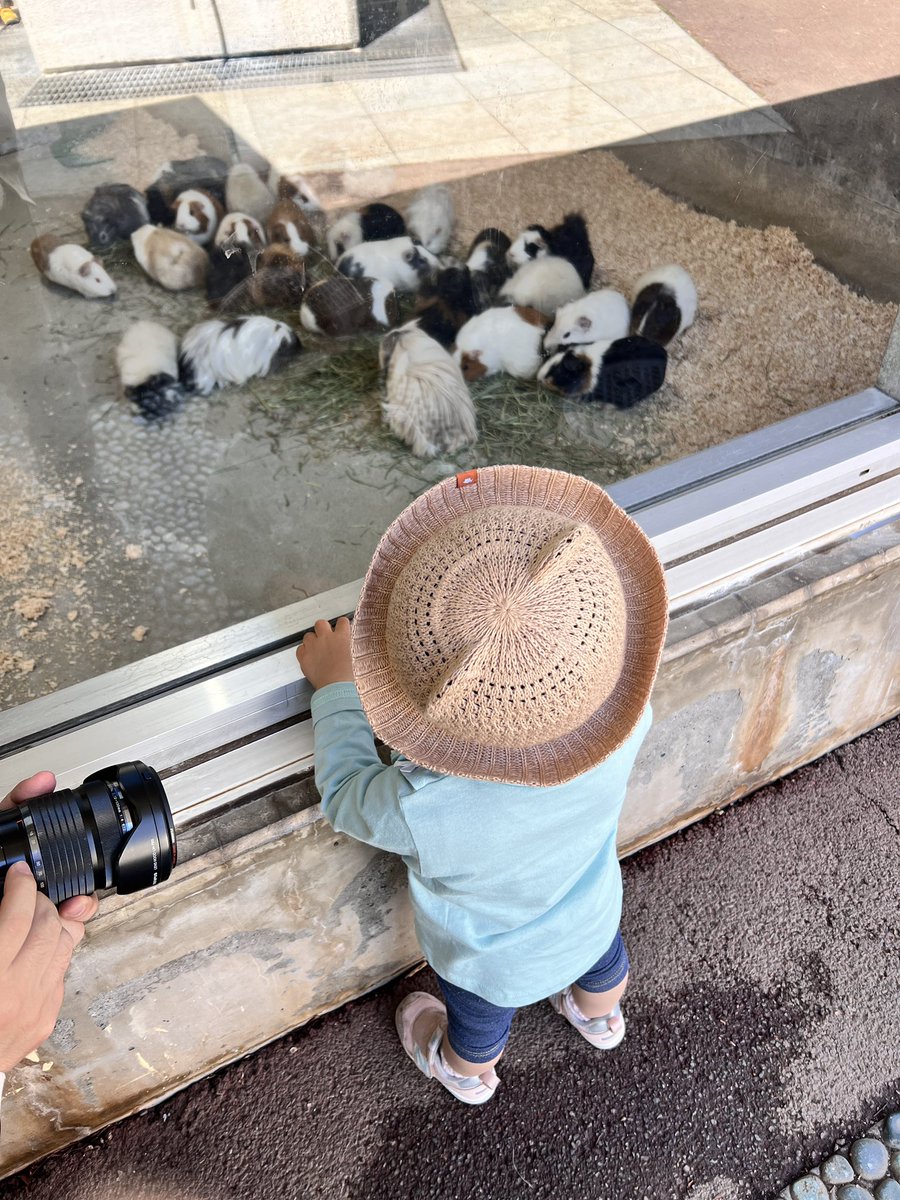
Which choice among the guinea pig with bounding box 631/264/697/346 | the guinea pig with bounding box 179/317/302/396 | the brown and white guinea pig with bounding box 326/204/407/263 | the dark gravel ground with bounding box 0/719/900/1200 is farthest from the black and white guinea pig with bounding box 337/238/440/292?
the dark gravel ground with bounding box 0/719/900/1200

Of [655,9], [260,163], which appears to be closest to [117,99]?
[260,163]

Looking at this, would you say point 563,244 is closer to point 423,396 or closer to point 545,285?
point 545,285

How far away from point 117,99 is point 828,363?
1.52 metres

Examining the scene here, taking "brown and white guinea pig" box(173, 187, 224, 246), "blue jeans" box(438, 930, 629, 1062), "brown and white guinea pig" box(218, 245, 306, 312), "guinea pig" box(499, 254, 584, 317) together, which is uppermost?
"brown and white guinea pig" box(173, 187, 224, 246)

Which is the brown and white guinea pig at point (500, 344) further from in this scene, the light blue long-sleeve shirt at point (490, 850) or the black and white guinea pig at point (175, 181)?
the light blue long-sleeve shirt at point (490, 850)

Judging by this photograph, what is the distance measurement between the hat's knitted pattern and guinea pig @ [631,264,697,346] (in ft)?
4.09

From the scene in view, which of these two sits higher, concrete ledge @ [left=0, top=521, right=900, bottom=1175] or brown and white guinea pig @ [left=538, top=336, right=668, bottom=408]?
brown and white guinea pig @ [left=538, top=336, right=668, bottom=408]

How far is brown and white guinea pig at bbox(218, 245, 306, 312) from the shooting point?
2072 millimetres

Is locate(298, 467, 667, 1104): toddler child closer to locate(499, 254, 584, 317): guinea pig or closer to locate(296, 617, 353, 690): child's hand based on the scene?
locate(296, 617, 353, 690): child's hand

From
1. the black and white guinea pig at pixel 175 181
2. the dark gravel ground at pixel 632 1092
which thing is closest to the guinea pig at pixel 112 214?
the black and white guinea pig at pixel 175 181

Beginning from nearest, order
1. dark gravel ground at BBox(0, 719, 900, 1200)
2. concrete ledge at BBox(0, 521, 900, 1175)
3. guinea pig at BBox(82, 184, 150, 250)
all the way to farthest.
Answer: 1. concrete ledge at BBox(0, 521, 900, 1175)
2. dark gravel ground at BBox(0, 719, 900, 1200)
3. guinea pig at BBox(82, 184, 150, 250)

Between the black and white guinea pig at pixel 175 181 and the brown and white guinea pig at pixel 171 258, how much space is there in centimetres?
4

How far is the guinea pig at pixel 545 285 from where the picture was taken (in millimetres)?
2240

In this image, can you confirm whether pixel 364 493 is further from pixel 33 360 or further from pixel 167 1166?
pixel 167 1166
